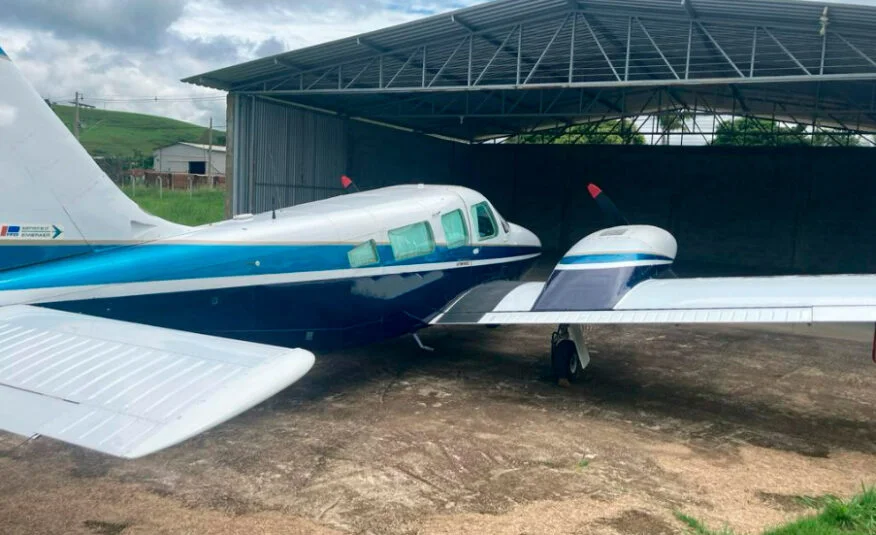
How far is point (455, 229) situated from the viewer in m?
10.5

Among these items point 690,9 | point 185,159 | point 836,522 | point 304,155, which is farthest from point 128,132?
point 836,522

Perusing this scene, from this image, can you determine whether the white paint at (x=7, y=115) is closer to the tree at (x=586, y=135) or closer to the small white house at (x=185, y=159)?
the tree at (x=586, y=135)

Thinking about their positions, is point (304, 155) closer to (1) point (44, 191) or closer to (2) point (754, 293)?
(1) point (44, 191)

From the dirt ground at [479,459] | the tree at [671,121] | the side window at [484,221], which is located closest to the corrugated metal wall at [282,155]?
the side window at [484,221]

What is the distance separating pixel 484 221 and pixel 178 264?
535cm

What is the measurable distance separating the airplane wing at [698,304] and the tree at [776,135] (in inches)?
764

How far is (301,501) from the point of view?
18.6 feet

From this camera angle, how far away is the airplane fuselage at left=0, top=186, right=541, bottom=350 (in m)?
6.66

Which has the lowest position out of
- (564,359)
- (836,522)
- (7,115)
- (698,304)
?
(836,522)

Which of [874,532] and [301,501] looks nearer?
[874,532]

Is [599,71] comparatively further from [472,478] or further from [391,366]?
[472,478]

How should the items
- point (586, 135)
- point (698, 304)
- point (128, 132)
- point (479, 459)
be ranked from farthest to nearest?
point (128, 132)
point (586, 135)
point (698, 304)
point (479, 459)

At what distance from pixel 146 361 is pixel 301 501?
86.7 inches

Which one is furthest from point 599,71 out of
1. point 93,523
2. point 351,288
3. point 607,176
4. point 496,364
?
point 93,523
